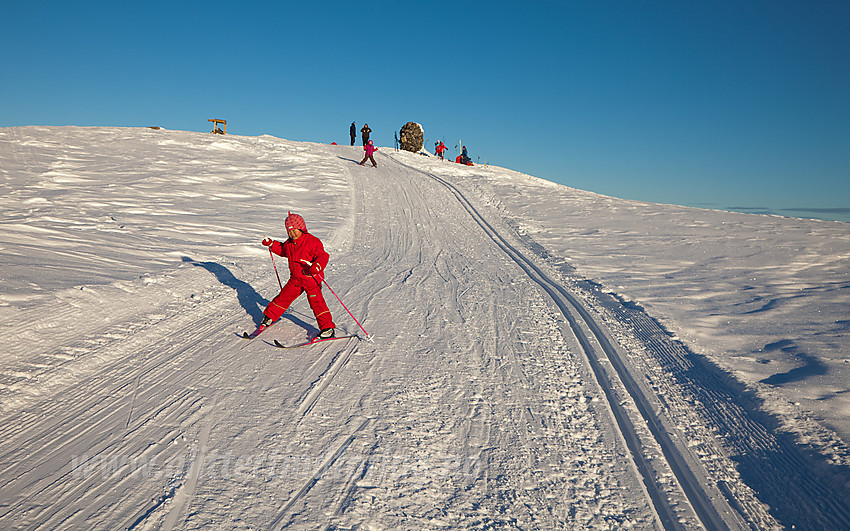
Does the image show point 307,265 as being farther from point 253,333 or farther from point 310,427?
point 310,427

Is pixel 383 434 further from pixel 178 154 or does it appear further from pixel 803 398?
pixel 178 154

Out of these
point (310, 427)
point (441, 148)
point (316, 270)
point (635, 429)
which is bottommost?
point (310, 427)

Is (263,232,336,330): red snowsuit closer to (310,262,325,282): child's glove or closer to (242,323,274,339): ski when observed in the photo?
(310,262,325,282): child's glove

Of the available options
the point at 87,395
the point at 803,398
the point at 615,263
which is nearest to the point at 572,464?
the point at 803,398

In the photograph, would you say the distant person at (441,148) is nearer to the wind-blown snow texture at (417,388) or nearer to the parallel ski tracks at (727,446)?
the wind-blown snow texture at (417,388)

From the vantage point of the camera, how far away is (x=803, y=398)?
149 inches

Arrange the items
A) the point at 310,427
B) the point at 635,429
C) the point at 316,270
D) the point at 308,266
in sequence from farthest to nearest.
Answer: the point at 308,266, the point at 316,270, the point at 635,429, the point at 310,427

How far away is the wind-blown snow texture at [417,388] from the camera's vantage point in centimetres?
261

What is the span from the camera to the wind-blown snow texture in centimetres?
261

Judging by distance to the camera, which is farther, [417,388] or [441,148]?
[441,148]

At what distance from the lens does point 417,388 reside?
3.87 m

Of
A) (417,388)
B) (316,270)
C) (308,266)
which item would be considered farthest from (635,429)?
(308,266)

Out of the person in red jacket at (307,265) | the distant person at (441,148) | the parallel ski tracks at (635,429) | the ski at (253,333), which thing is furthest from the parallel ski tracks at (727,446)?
the distant person at (441,148)

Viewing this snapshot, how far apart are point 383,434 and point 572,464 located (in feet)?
4.48
